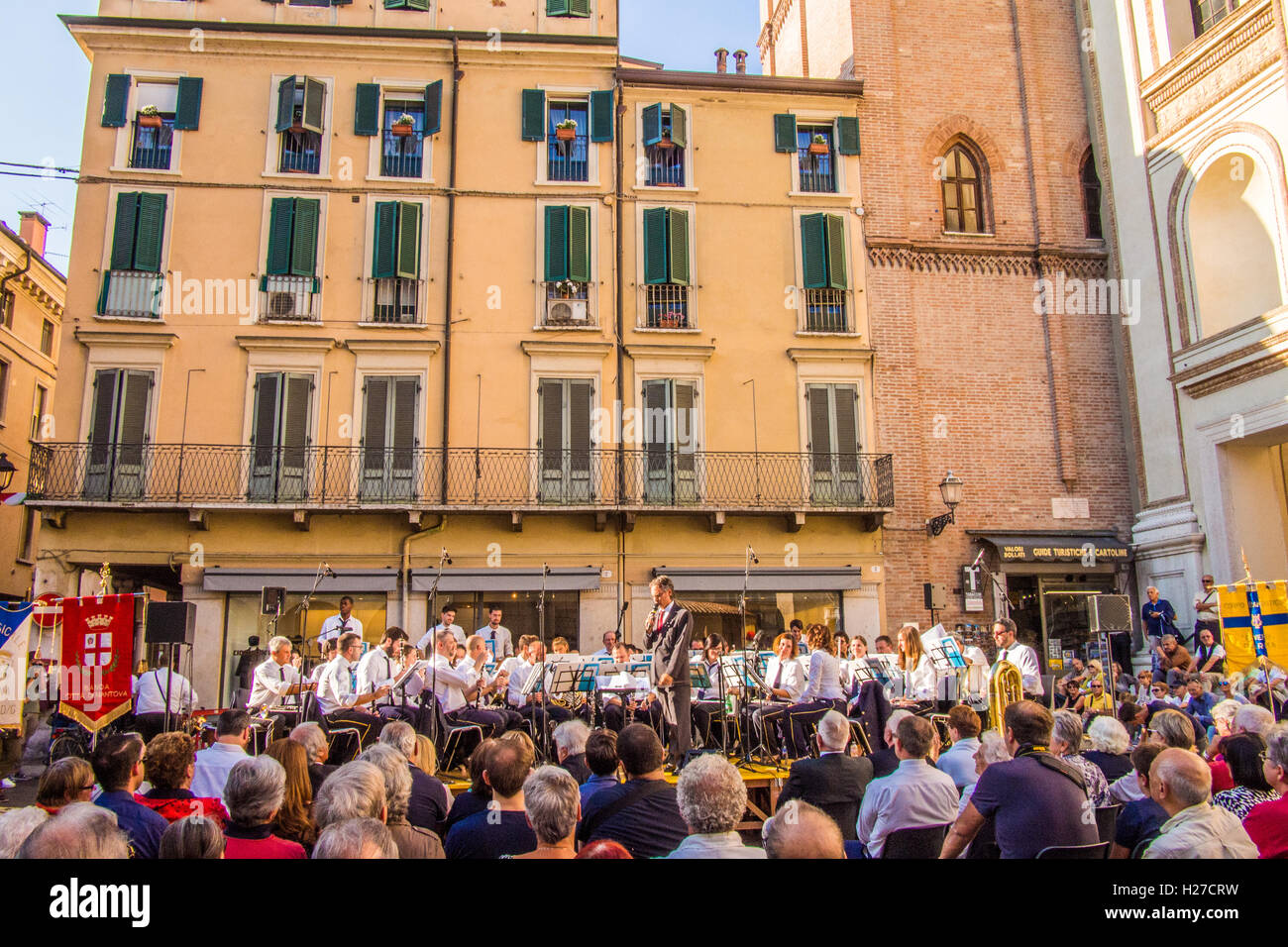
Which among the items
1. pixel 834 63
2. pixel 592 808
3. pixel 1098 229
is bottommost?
pixel 592 808

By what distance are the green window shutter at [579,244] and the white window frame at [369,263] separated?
277 cm

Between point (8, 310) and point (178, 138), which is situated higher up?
point (178, 138)

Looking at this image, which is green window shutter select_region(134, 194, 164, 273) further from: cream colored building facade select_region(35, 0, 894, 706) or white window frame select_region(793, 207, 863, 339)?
white window frame select_region(793, 207, 863, 339)

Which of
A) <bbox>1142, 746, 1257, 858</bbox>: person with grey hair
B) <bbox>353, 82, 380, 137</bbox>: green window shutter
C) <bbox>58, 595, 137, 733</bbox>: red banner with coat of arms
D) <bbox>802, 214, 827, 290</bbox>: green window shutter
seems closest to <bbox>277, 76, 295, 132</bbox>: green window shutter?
<bbox>353, 82, 380, 137</bbox>: green window shutter

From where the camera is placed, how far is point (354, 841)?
315 cm

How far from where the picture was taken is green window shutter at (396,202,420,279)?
59.9 feet

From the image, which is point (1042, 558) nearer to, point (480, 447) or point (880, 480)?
point (880, 480)

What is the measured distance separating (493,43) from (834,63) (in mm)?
7625

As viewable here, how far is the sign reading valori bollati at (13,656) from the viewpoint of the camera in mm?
11250

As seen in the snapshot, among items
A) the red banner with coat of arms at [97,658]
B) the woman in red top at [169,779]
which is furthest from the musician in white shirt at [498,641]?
the woman in red top at [169,779]

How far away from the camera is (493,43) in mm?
19203

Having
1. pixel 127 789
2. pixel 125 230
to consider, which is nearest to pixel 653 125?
pixel 125 230
